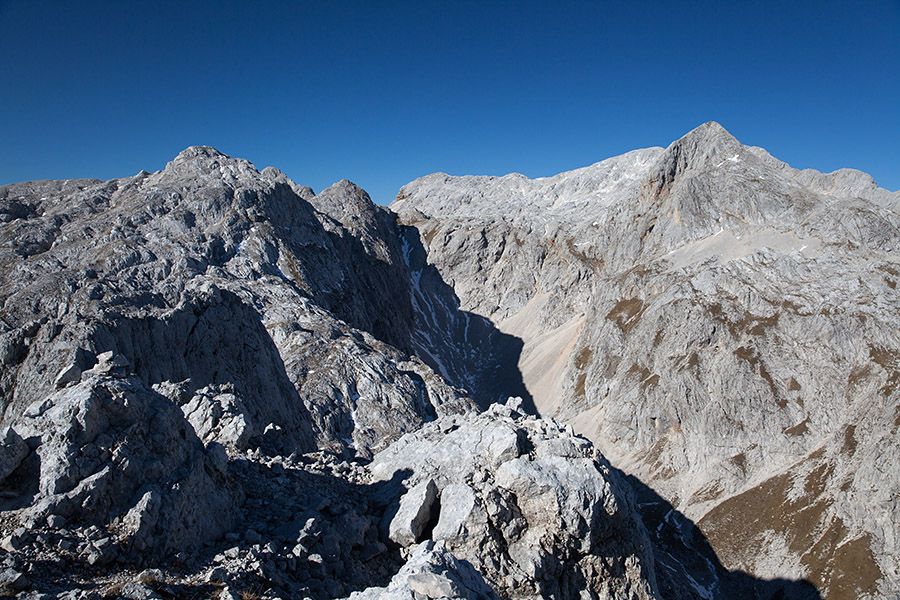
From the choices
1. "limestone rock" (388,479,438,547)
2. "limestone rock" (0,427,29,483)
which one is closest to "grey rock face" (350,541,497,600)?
"limestone rock" (388,479,438,547)

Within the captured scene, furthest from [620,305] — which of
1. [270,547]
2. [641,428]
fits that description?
[270,547]

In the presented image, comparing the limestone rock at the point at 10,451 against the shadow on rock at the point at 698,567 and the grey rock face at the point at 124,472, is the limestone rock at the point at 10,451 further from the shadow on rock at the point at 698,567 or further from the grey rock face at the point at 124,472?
the shadow on rock at the point at 698,567

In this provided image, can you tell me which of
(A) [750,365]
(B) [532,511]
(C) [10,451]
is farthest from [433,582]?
(A) [750,365]

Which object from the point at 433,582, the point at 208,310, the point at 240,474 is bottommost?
the point at 433,582

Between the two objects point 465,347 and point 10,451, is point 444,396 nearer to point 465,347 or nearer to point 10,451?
point 10,451

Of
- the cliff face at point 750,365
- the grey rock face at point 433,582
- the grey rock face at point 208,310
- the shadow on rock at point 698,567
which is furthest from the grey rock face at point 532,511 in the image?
the cliff face at point 750,365

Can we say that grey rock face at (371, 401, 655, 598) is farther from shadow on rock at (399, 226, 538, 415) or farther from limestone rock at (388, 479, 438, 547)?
shadow on rock at (399, 226, 538, 415)
